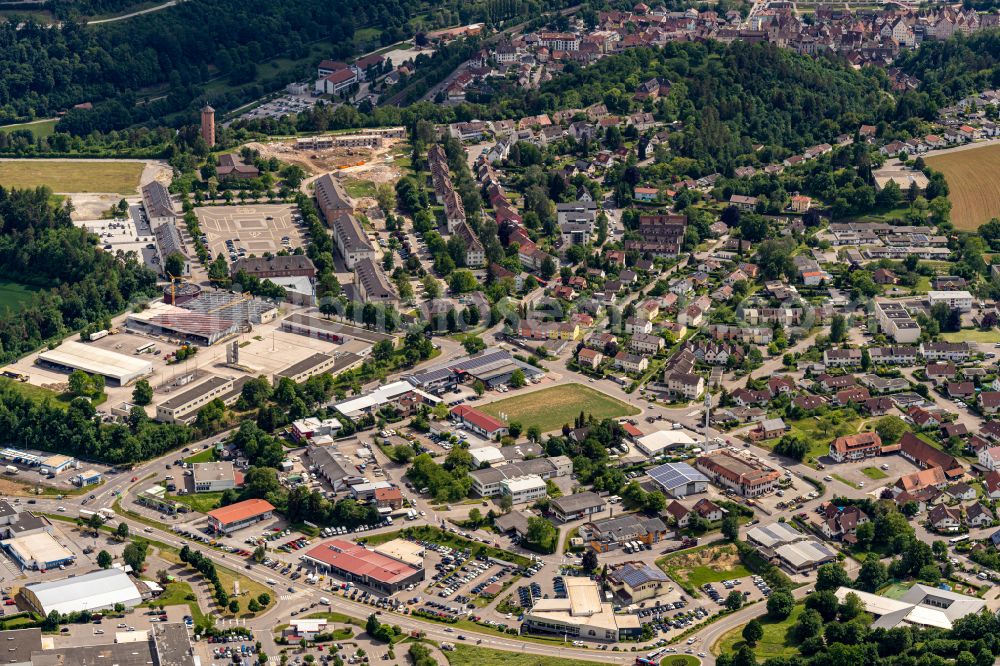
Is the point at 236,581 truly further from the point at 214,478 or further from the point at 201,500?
the point at 214,478

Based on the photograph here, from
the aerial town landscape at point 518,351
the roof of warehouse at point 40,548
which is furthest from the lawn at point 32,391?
the roof of warehouse at point 40,548

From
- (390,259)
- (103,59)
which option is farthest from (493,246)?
(103,59)

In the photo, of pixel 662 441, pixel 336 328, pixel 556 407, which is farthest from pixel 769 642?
pixel 336 328

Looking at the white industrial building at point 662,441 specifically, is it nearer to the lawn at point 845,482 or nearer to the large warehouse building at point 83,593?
the lawn at point 845,482

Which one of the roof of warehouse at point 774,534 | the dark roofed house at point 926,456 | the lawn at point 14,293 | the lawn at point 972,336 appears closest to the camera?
the roof of warehouse at point 774,534

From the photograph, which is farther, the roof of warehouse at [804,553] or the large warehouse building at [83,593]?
the roof of warehouse at [804,553]

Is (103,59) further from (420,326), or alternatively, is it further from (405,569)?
(405,569)

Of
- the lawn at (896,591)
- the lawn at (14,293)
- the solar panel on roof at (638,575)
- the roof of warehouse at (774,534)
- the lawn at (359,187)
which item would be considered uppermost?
the lawn at (359,187)

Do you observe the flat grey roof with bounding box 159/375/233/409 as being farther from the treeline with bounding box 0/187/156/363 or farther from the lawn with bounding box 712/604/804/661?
the lawn with bounding box 712/604/804/661
